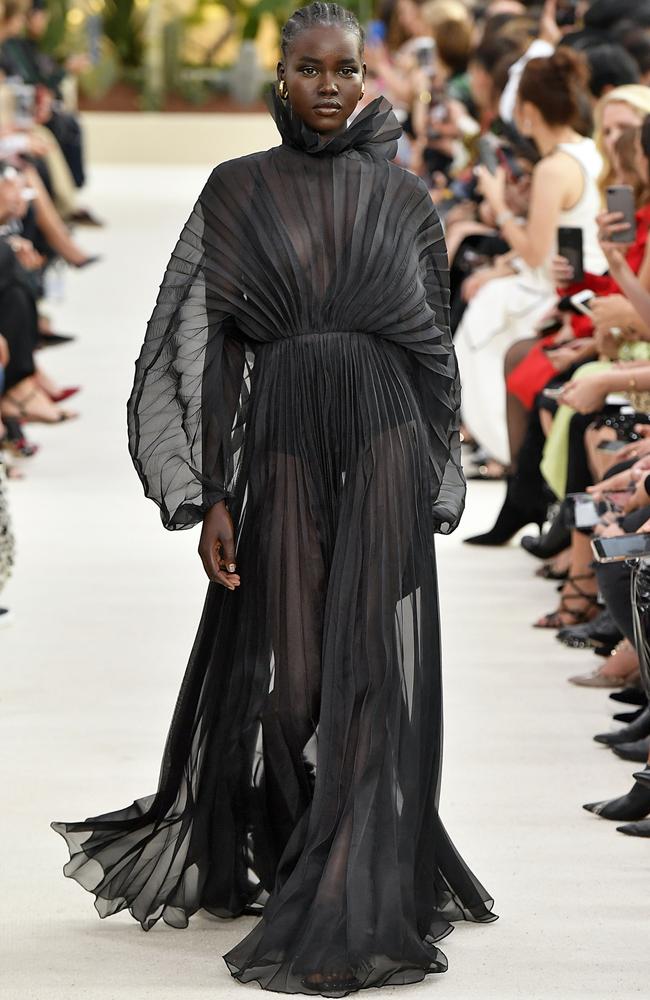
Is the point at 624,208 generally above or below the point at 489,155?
above

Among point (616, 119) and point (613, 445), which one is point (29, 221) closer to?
point (616, 119)

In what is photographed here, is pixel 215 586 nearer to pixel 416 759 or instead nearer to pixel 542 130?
pixel 416 759

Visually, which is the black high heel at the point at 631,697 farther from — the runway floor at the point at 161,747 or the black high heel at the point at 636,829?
the black high heel at the point at 636,829

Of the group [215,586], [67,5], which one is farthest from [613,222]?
[67,5]

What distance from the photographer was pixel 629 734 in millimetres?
4305

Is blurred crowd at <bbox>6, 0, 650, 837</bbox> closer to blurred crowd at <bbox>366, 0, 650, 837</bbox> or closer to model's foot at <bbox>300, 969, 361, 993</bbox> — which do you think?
blurred crowd at <bbox>366, 0, 650, 837</bbox>

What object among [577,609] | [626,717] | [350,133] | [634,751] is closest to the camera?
[350,133]

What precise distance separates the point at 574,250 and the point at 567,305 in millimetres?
197

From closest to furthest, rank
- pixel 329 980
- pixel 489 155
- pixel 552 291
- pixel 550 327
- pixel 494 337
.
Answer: pixel 329 980
pixel 550 327
pixel 552 291
pixel 494 337
pixel 489 155

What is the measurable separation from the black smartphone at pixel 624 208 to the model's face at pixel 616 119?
630 millimetres

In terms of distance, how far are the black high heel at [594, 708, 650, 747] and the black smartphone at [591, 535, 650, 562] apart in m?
0.52

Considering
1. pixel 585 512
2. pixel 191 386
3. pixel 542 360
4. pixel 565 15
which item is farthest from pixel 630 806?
pixel 565 15

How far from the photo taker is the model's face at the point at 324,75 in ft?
9.56

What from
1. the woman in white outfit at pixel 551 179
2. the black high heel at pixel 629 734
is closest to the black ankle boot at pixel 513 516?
the woman in white outfit at pixel 551 179
